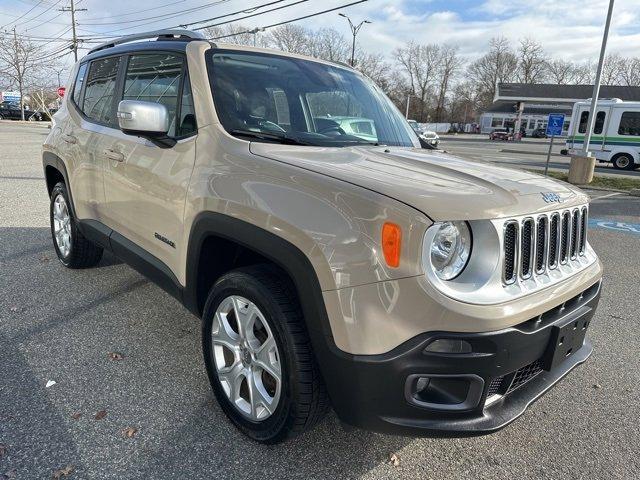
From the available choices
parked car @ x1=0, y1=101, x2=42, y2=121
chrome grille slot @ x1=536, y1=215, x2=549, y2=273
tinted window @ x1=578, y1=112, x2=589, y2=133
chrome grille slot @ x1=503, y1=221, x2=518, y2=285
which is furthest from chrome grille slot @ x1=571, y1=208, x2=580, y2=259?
parked car @ x1=0, y1=101, x2=42, y2=121

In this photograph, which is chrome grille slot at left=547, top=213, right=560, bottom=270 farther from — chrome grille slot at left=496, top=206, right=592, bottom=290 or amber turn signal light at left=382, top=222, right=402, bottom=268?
amber turn signal light at left=382, top=222, right=402, bottom=268

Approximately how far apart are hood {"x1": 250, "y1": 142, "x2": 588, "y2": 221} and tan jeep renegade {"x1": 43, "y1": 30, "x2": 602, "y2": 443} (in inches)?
0.4

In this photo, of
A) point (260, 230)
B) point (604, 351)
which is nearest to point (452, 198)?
point (260, 230)

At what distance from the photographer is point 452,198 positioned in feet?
6.04

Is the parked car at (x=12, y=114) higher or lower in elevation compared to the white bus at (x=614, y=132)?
lower

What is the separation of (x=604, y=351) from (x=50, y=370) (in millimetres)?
3760

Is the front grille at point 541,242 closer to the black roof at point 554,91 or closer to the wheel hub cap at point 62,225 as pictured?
the wheel hub cap at point 62,225

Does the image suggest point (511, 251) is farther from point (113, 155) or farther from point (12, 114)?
point (12, 114)

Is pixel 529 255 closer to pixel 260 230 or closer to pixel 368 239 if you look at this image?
pixel 368 239

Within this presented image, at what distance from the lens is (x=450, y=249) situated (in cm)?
182

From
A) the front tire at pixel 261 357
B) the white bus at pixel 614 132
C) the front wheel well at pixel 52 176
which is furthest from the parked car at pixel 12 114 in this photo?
the front tire at pixel 261 357

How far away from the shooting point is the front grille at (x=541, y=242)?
75.7 inches

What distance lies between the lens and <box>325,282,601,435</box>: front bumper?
175 centimetres

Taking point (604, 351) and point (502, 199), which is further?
point (604, 351)
